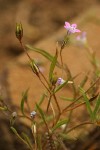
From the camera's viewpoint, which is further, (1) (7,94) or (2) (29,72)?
(2) (29,72)

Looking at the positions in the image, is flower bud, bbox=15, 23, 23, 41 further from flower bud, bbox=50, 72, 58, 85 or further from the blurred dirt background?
the blurred dirt background

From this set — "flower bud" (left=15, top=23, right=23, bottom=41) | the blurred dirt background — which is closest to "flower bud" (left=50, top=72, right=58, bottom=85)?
"flower bud" (left=15, top=23, right=23, bottom=41)

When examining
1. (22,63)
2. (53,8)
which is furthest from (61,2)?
(22,63)

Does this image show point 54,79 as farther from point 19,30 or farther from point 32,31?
point 32,31

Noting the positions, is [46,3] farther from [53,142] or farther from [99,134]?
[53,142]

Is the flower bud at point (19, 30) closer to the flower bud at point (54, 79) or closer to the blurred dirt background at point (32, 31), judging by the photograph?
the flower bud at point (54, 79)

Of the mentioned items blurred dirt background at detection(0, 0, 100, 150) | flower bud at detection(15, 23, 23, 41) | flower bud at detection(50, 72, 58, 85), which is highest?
blurred dirt background at detection(0, 0, 100, 150)

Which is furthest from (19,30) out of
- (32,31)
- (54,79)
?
(32,31)

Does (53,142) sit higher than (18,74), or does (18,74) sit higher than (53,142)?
(18,74)
